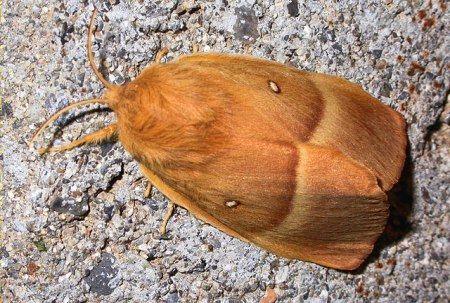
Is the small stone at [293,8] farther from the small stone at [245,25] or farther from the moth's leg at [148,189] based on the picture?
the moth's leg at [148,189]

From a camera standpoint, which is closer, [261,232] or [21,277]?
[261,232]

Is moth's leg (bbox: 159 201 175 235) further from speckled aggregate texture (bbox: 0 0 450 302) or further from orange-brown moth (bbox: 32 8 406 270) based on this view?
orange-brown moth (bbox: 32 8 406 270)

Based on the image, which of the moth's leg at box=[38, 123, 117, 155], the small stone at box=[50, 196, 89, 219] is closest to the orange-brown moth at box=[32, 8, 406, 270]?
the moth's leg at box=[38, 123, 117, 155]

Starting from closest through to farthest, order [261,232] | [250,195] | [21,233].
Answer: [250,195] → [261,232] → [21,233]

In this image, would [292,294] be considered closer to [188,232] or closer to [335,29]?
[188,232]

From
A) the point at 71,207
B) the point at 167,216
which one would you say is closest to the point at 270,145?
the point at 167,216

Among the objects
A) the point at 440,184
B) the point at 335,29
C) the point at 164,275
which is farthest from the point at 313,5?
the point at 164,275
